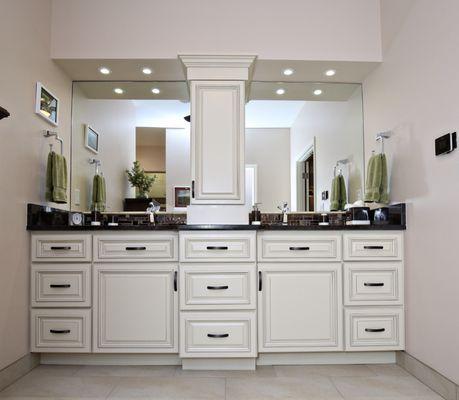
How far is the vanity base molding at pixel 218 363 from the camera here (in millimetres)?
2488

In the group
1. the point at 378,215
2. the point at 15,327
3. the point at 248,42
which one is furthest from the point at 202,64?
the point at 15,327

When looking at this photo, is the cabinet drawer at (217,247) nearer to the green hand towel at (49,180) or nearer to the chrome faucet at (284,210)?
the chrome faucet at (284,210)

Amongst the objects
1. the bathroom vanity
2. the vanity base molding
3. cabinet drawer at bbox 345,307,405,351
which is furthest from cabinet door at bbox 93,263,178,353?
cabinet drawer at bbox 345,307,405,351

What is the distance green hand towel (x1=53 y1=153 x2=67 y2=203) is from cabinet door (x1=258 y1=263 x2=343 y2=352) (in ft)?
4.43

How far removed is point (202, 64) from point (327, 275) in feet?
5.20

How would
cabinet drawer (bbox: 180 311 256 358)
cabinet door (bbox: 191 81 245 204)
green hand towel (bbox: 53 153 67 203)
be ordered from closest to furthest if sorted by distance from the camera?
cabinet drawer (bbox: 180 311 256 358) < green hand towel (bbox: 53 153 67 203) < cabinet door (bbox: 191 81 245 204)

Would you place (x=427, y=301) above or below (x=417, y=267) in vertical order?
below

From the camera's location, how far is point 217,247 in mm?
2508

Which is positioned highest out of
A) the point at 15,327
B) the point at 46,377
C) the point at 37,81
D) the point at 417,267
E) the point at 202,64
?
the point at 202,64

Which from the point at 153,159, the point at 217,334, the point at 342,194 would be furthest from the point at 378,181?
the point at 153,159

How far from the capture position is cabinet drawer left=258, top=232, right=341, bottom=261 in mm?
2535

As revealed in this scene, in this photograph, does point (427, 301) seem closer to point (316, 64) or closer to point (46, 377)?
point (316, 64)

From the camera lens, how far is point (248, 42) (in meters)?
2.89

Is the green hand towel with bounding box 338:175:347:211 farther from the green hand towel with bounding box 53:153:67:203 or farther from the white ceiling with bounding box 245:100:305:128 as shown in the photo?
the green hand towel with bounding box 53:153:67:203
